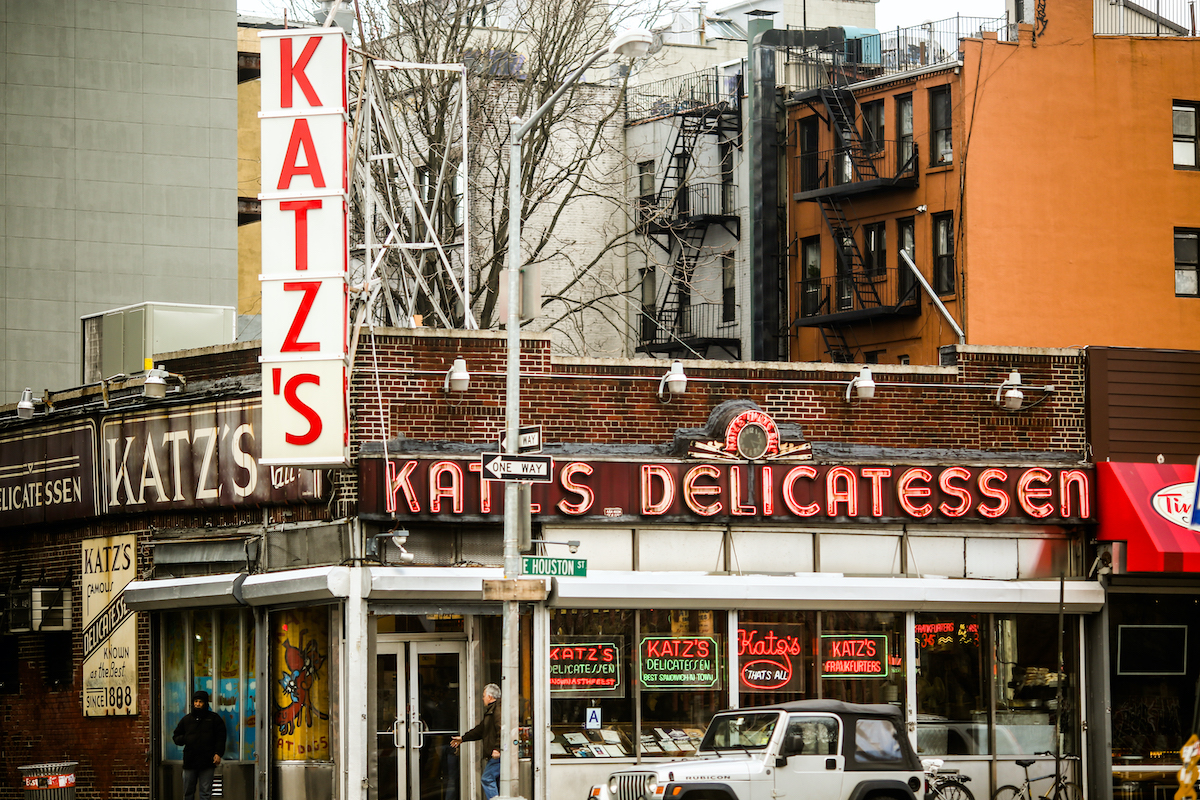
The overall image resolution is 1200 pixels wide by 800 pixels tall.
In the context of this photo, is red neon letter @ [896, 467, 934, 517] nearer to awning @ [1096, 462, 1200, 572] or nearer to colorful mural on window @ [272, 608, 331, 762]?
awning @ [1096, 462, 1200, 572]

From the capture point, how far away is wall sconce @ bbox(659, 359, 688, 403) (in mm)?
20344

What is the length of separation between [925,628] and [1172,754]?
4.27 meters

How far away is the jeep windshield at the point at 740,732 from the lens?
1591 cm

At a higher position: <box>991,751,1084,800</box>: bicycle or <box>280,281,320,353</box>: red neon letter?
<box>280,281,320,353</box>: red neon letter

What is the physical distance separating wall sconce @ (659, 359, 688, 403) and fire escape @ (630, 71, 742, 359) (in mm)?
22657

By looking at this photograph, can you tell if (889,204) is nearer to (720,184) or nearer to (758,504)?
(720,184)

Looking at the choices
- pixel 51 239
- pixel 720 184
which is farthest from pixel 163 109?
pixel 720 184

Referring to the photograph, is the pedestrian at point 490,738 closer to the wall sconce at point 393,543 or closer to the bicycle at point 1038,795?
the wall sconce at point 393,543

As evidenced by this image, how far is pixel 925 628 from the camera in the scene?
21.1 m

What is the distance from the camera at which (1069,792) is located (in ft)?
69.1

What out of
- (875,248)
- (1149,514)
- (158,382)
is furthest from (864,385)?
(875,248)

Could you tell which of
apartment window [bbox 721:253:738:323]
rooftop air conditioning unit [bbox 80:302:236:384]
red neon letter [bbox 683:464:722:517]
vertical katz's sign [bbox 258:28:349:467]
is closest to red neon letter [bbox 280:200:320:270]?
vertical katz's sign [bbox 258:28:349:467]

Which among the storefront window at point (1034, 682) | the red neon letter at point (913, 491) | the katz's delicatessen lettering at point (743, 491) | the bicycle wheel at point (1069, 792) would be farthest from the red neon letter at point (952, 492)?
the bicycle wheel at point (1069, 792)

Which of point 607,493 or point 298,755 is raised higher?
point 607,493
